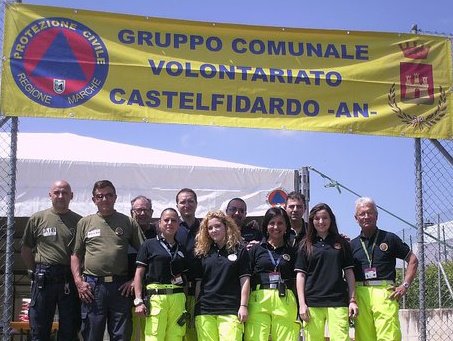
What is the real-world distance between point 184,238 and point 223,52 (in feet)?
6.91

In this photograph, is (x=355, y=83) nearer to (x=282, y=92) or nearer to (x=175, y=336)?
(x=282, y=92)

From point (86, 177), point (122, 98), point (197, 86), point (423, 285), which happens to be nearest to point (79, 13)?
point (122, 98)

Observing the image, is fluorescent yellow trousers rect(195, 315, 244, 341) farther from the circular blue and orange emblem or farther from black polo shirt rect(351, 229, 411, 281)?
the circular blue and orange emblem

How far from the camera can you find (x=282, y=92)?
662 centimetres

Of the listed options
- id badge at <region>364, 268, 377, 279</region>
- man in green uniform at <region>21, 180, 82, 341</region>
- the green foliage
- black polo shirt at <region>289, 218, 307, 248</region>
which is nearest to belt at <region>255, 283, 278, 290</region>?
black polo shirt at <region>289, 218, 307, 248</region>

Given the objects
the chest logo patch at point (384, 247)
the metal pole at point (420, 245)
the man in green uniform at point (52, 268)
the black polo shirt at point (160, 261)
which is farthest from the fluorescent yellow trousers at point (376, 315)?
the man in green uniform at point (52, 268)

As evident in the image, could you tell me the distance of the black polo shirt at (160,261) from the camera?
5438mm

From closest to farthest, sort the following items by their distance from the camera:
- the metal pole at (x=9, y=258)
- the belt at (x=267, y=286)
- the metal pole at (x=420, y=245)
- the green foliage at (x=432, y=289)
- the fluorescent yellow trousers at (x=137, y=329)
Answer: the belt at (x=267, y=286)
the metal pole at (x=9, y=258)
the fluorescent yellow trousers at (x=137, y=329)
the metal pole at (x=420, y=245)
the green foliage at (x=432, y=289)

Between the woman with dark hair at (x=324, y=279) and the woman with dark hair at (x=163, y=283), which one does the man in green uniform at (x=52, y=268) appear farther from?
the woman with dark hair at (x=324, y=279)

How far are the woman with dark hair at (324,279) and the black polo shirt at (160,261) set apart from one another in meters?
1.08

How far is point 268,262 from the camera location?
5484mm

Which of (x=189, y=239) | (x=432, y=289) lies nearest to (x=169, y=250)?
(x=189, y=239)

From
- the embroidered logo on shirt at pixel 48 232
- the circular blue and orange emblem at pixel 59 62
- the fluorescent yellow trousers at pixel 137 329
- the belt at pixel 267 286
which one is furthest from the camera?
the circular blue and orange emblem at pixel 59 62

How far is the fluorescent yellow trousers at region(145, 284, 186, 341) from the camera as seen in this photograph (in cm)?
531
